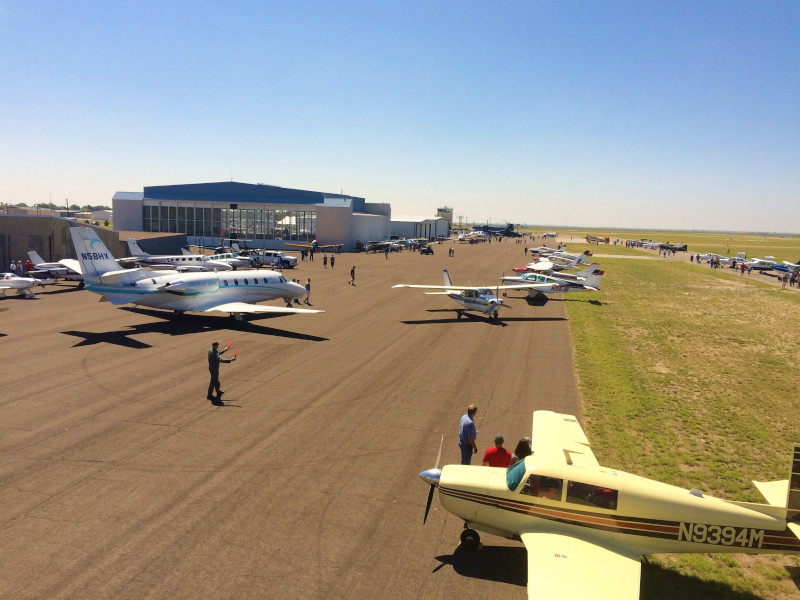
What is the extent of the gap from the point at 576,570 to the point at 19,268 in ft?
165

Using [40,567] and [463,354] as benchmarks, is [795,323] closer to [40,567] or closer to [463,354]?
[463,354]

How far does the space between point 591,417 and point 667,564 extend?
23.5ft

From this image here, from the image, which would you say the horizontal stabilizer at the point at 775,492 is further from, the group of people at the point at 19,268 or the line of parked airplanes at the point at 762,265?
the line of parked airplanes at the point at 762,265

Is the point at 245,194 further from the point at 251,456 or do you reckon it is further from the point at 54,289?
the point at 251,456

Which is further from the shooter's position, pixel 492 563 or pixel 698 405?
pixel 698 405

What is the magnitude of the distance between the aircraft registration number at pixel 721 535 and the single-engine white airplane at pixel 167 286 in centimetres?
2206

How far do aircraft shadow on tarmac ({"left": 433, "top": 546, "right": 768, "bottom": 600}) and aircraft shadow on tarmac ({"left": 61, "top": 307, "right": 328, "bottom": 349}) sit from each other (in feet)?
57.3

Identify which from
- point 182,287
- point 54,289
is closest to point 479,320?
point 182,287

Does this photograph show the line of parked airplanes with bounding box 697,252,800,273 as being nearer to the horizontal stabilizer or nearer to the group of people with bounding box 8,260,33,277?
the horizontal stabilizer

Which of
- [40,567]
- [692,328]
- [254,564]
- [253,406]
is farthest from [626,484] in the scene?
A: [692,328]

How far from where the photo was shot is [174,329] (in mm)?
27172

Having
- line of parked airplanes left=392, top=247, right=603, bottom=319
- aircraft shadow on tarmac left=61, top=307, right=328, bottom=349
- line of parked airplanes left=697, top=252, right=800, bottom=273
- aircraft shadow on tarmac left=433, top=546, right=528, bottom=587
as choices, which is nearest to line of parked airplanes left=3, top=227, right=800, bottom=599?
aircraft shadow on tarmac left=433, top=546, right=528, bottom=587

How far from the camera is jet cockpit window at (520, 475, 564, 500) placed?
8.26 metres

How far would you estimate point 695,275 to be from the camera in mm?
67062
